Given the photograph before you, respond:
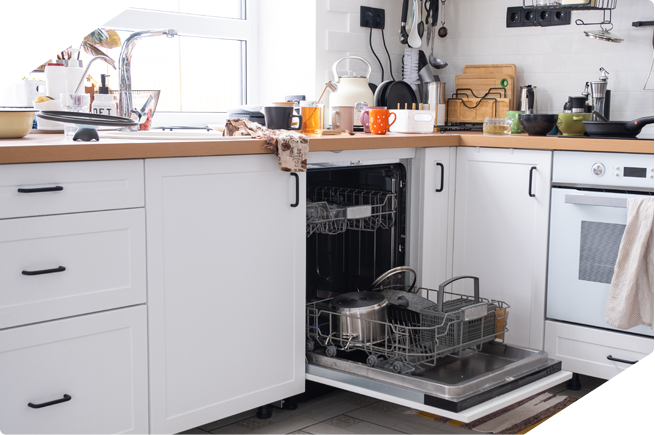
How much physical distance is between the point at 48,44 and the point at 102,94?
1.07 ft

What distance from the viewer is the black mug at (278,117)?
7.82ft

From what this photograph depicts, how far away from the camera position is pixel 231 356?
2051 mm

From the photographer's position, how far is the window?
2.81 metres

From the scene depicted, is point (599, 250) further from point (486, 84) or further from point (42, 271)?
point (42, 271)

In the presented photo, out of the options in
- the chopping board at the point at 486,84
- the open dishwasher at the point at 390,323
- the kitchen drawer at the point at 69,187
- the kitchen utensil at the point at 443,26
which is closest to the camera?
the kitchen drawer at the point at 69,187

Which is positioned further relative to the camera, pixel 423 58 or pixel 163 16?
pixel 423 58

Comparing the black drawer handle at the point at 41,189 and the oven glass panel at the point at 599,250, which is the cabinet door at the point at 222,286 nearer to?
the black drawer handle at the point at 41,189

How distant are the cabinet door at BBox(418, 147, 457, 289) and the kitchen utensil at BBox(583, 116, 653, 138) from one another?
50 cm

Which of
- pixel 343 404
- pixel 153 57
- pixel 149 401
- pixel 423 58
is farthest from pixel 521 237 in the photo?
pixel 153 57

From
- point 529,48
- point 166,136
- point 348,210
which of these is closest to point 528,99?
point 529,48

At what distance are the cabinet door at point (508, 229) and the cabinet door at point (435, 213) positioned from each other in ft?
→ 0.12

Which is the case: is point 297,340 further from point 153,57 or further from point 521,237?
point 153,57

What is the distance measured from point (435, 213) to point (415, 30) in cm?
107

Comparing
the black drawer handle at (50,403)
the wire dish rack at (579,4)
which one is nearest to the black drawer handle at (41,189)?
the black drawer handle at (50,403)
